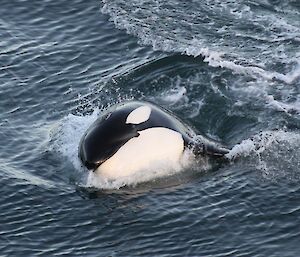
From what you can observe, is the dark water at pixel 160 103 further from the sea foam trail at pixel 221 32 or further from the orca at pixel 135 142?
the orca at pixel 135 142

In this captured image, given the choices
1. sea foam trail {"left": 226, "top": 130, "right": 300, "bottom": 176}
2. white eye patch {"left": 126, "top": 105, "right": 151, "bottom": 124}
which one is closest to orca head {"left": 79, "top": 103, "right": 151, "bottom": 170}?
white eye patch {"left": 126, "top": 105, "right": 151, "bottom": 124}

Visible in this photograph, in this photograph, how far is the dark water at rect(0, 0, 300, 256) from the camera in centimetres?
1769

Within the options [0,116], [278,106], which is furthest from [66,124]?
[278,106]

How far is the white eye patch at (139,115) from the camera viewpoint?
1995cm

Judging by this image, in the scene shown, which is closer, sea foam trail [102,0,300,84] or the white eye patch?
the white eye patch

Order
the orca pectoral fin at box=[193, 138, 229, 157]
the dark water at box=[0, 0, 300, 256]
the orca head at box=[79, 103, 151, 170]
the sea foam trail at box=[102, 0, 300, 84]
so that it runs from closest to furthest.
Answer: the dark water at box=[0, 0, 300, 256], the orca head at box=[79, 103, 151, 170], the orca pectoral fin at box=[193, 138, 229, 157], the sea foam trail at box=[102, 0, 300, 84]

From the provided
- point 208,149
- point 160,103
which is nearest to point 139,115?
point 208,149

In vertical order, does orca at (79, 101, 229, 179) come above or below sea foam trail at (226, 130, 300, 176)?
above

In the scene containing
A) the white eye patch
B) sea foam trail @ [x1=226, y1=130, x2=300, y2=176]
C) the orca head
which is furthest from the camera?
the white eye patch

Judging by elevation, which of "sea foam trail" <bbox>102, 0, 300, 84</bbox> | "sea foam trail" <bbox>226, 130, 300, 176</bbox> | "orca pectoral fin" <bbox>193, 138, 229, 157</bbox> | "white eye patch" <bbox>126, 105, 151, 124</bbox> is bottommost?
"sea foam trail" <bbox>226, 130, 300, 176</bbox>

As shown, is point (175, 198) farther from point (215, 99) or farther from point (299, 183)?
point (215, 99)

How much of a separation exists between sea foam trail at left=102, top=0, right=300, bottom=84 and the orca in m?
4.25

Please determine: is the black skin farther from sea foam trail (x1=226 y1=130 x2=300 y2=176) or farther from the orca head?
sea foam trail (x1=226 y1=130 x2=300 y2=176)

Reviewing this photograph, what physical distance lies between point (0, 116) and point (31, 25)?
5522 mm
